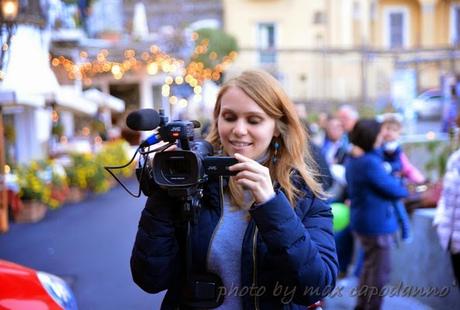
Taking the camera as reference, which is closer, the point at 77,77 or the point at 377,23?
the point at 77,77

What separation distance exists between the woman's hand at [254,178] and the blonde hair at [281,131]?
0.69 feet

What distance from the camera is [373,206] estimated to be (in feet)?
15.7

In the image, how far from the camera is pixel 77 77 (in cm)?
1450

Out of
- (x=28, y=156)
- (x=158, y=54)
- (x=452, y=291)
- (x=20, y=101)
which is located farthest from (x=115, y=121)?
(x=452, y=291)

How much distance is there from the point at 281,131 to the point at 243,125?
20 centimetres

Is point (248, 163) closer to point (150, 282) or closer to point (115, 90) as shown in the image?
point (150, 282)

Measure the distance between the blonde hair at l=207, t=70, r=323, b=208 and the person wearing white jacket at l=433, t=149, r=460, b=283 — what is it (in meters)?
1.93

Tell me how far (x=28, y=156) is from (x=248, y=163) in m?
10.8

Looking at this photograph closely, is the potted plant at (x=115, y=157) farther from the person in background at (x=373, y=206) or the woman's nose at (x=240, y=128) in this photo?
the woman's nose at (x=240, y=128)

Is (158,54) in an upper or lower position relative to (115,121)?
upper

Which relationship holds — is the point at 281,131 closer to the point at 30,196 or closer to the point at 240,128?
the point at 240,128

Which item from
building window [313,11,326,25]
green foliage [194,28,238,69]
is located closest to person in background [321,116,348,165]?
green foliage [194,28,238,69]

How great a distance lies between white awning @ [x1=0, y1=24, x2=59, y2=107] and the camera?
8180 mm

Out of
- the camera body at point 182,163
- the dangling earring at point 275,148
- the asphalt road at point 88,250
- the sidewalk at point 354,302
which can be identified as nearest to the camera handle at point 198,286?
the camera body at point 182,163
